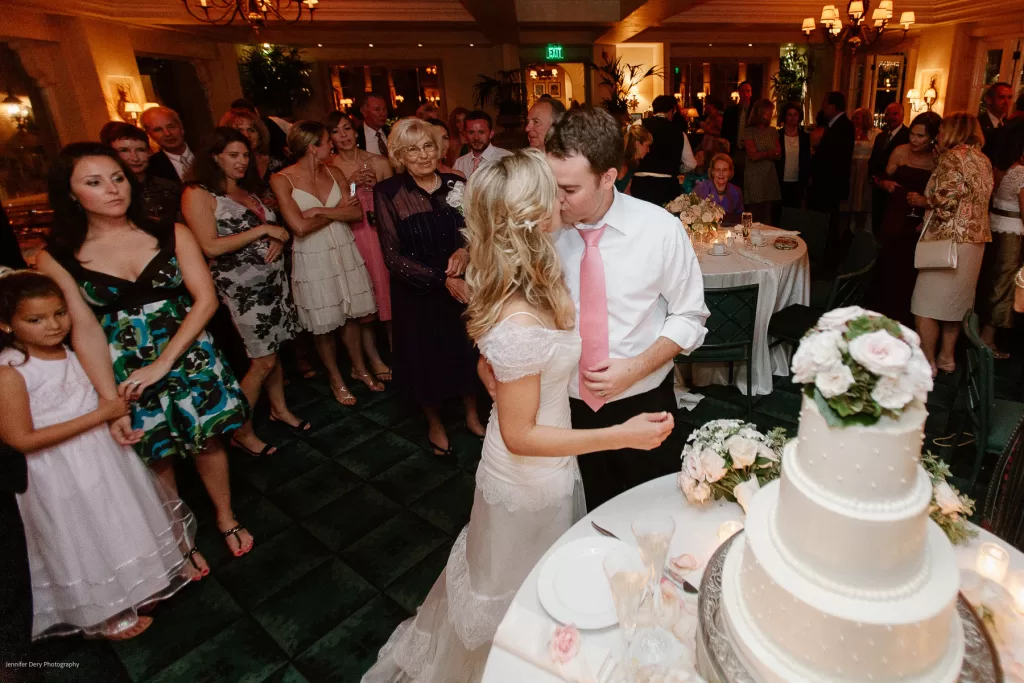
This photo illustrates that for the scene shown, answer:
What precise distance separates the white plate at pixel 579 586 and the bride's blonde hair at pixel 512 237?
0.57 metres

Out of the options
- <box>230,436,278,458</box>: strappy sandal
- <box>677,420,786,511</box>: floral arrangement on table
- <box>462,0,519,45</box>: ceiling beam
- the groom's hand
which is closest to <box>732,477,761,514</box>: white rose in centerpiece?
<box>677,420,786,511</box>: floral arrangement on table

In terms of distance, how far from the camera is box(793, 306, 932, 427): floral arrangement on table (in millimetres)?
773

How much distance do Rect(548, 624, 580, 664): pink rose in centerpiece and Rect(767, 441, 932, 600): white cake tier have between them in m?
0.48

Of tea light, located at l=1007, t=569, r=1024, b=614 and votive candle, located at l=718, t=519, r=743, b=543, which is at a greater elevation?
votive candle, located at l=718, t=519, r=743, b=543

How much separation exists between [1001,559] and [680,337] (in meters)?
0.99

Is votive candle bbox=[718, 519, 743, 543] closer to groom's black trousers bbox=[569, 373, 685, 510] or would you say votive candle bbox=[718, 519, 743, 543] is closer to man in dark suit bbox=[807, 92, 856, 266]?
groom's black trousers bbox=[569, 373, 685, 510]

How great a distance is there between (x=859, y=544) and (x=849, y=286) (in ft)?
11.1

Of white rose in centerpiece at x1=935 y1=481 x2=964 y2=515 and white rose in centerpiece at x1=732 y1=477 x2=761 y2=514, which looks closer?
white rose in centerpiece at x1=935 y1=481 x2=964 y2=515

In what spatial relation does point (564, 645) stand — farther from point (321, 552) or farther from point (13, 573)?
point (13, 573)

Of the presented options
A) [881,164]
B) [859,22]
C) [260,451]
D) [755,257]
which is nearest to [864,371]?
[755,257]

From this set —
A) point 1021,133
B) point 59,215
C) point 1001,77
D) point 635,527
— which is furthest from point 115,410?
point 1001,77

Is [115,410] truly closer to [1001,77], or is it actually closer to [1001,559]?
[1001,559]

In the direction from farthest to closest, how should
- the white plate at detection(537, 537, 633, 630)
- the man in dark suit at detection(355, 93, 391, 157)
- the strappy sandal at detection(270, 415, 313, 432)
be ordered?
the man in dark suit at detection(355, 93, 391, 157), the strappy sandal at detection(270, 415, 313, 432), the white plate at detection(537, 537, 633, 630)

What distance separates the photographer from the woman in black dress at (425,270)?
2.95 meters
